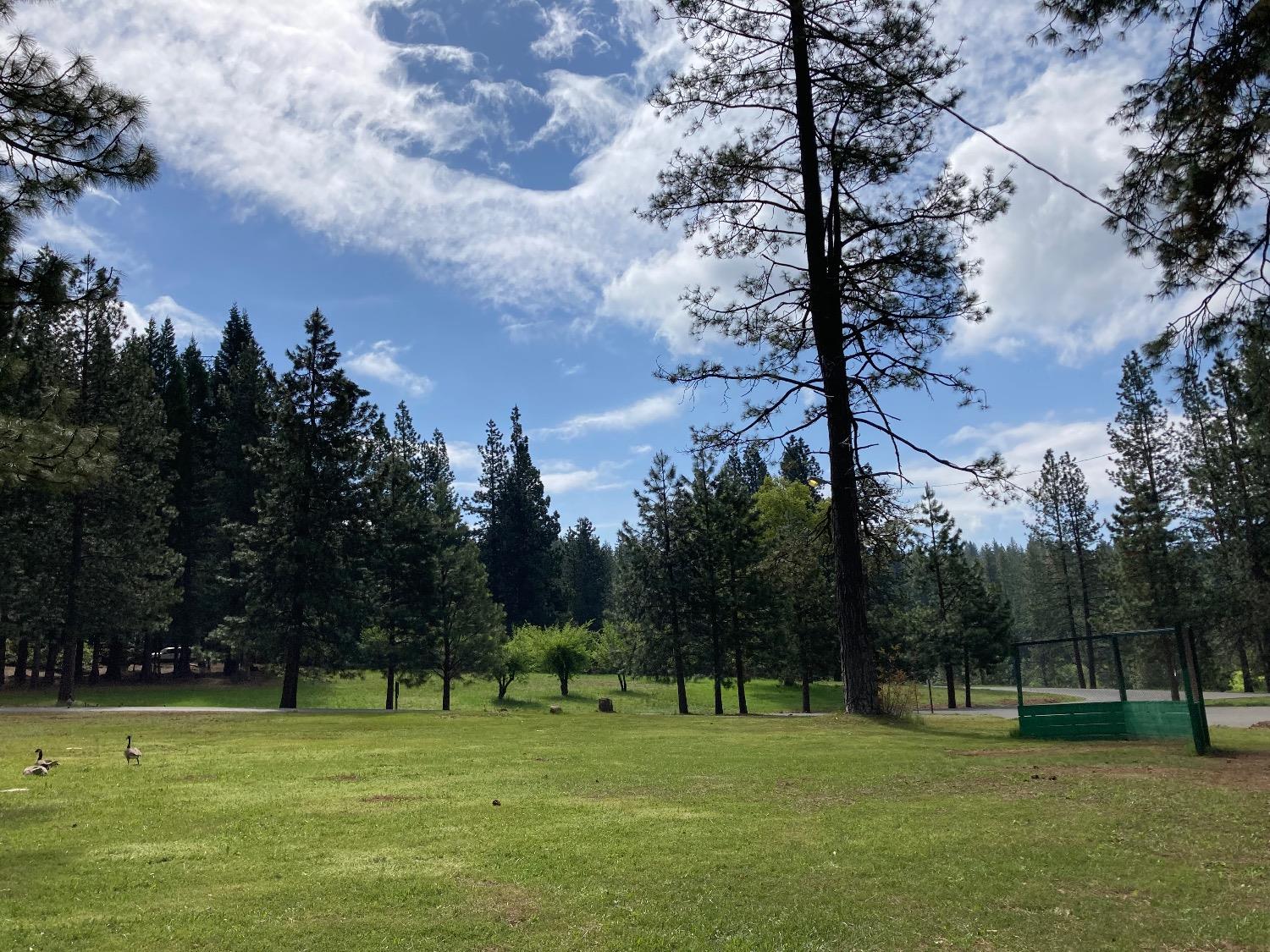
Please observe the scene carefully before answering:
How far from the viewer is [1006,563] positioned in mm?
157500

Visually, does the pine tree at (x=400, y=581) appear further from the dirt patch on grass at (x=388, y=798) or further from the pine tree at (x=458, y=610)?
the dirt patch on grass at (x=388, y=798)

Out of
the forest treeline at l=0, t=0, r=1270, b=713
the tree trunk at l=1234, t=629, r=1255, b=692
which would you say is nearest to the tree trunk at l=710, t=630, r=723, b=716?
the forest treeline at l=0, t=0, r=1270, b=713

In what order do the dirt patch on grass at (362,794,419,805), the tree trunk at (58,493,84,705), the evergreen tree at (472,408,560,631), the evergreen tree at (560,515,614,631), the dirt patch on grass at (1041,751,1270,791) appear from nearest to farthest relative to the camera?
the dirt patch on grass at (362,794,419,805), the dirt patch on grass at (1041,751,1270,791), the tree trunk at (58,493,84,705), the evergreen tree at (472,408,560,631), the evergreen tree at (560,515,614,631)

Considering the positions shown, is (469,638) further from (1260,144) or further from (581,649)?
(1260,144)

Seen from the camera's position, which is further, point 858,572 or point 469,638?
point 469,638

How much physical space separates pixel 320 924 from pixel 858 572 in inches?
623

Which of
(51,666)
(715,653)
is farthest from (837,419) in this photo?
(51,666)

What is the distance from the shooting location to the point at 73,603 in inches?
1441

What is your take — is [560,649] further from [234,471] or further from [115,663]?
[115,663]

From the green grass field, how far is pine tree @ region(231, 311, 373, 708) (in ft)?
21.9

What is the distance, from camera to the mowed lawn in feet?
16.1

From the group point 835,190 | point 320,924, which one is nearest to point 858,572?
point 835,190

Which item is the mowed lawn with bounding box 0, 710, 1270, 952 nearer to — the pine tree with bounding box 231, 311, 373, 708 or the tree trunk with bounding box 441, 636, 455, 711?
the pine tree with bounding box 231, 311, 373, 708

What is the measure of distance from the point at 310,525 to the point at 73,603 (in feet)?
39.9
